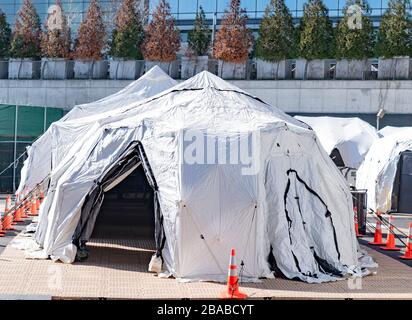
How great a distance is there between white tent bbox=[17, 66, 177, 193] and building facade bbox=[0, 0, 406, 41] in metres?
17.3

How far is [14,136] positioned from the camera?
118 feet

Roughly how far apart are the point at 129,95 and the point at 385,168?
10.6 m

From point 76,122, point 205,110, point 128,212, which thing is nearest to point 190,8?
point 76,122

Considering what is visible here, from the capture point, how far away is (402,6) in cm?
3744

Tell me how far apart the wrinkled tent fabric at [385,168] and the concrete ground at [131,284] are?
14082 millimetres

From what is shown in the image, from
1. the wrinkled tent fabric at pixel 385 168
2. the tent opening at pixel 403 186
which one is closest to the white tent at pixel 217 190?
the wrinkled tent fabric at pixel 385 168

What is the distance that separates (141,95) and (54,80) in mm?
15221

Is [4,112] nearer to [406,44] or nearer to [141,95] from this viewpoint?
[141,95]

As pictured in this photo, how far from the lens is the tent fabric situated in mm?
34000

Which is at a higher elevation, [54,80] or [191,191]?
[54,80]
